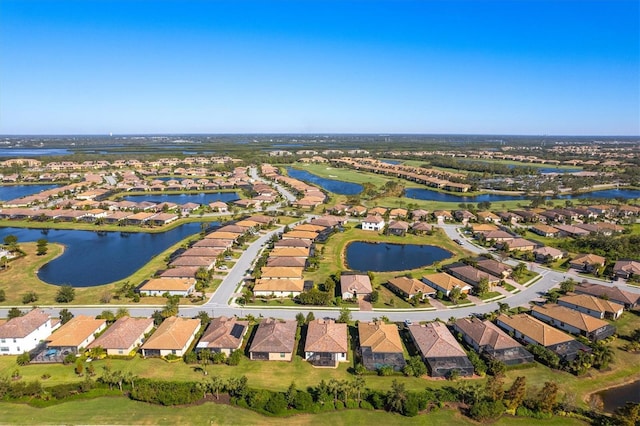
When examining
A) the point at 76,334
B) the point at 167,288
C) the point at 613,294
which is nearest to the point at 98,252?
the point at 167,288

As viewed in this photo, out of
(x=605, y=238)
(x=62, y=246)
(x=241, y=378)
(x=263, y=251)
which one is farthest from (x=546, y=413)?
(x=62, y=246)

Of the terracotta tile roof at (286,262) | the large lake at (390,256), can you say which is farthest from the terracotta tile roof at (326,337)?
the large lake at (390,256)

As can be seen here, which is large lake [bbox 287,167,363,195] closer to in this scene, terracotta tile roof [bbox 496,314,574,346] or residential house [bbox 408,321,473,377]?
terracotta tile roof [bbox 496,314,574,346]

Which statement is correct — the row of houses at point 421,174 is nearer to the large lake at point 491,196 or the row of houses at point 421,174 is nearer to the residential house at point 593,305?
the large lake at point 491,196

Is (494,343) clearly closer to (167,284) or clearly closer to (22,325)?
(167,284)

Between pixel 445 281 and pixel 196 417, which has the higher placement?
pixel 445 281
